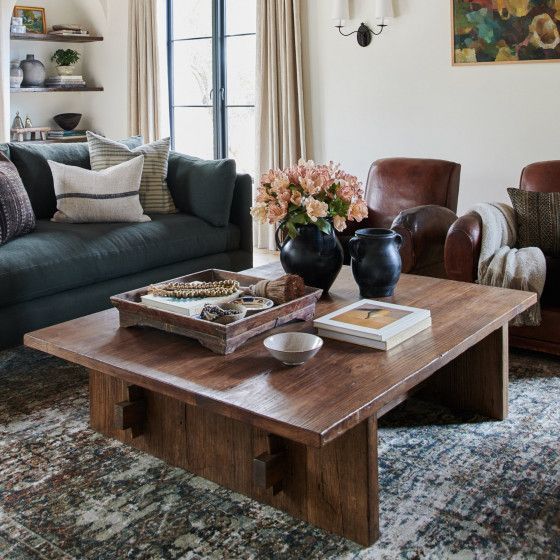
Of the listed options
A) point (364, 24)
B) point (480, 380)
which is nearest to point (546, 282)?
point (480, 380)

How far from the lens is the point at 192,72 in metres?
6.50

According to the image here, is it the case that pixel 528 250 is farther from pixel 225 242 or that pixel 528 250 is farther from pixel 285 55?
pixel 285 55

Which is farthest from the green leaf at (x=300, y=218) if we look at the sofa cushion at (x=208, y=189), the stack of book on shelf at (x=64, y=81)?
the stack of book on shelf at (x=64, y=81)

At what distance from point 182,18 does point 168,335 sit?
15.4 feet

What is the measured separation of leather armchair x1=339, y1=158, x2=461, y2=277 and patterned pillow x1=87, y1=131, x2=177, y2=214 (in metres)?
1.03

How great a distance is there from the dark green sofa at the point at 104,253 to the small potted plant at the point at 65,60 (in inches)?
98.3

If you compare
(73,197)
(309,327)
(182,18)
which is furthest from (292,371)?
(182,18)

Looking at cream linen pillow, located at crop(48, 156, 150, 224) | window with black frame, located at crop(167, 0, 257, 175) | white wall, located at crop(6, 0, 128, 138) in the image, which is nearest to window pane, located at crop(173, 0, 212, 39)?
window with black frame, located at crop(167, 0, 257, 175)

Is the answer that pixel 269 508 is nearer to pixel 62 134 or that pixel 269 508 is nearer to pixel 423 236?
pixel 423 236

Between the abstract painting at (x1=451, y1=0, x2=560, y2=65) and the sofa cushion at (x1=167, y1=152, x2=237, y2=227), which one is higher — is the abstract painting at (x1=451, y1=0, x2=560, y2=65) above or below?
above

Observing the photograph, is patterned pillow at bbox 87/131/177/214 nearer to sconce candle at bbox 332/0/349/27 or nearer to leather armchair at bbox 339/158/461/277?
leather armchair at bbox 339/158/461/277

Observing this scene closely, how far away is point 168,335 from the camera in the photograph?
94.3 inches

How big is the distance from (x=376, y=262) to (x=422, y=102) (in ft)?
8.76

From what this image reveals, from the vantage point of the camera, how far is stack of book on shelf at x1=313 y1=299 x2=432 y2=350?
7.34ft
